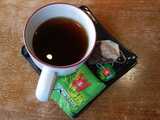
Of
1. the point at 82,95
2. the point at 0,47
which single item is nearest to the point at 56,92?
the point at 82,95

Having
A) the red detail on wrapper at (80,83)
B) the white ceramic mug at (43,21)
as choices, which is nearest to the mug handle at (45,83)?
the white ceramic mug at (43,21)

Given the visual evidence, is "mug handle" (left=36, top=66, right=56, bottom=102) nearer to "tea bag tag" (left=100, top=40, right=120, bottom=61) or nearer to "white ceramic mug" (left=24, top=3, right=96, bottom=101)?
"white ceramic mug" (left=24, top=3, right=96, bottom=101)

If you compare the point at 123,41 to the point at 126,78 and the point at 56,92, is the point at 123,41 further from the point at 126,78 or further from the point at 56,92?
the point at 56,92

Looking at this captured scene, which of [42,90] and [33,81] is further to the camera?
[33,81]

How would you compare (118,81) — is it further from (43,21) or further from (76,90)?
(43,21)

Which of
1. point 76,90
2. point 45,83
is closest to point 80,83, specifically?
point 76,90

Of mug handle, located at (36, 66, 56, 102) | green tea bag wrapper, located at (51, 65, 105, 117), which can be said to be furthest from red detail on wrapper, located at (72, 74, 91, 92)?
mug handle, located at (36, 66, 56, 102)

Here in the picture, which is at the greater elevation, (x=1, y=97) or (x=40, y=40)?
(x=40, y=40)
